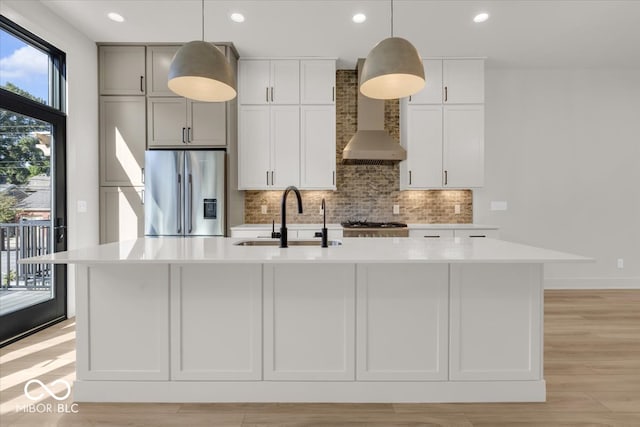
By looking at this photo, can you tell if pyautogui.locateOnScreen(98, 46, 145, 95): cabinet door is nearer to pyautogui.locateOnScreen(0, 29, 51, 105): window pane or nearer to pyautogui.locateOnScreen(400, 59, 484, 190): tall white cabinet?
pyautogui.locateOnScreen(0, 29, 51, 105): window pane

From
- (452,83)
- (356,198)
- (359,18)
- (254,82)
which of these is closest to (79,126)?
(254,82)

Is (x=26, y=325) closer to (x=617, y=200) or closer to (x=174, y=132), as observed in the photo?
(x=174, y=132)

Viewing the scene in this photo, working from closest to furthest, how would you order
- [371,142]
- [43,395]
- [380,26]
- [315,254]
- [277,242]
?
[315,254] < [43,395] < [277,242] < [380,26] < [371,142]

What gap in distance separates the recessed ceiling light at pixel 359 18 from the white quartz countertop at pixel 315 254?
2386 millimetres

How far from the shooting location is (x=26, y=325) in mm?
3256

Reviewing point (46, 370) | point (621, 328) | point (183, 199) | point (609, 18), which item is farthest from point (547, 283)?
point (46, 370)

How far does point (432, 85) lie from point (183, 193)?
3218 millimetres

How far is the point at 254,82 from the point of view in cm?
443

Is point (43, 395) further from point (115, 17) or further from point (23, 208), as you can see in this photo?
point (115, 17)

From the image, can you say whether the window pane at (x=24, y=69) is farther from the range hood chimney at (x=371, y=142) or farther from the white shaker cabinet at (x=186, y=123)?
the range hood chimney at (x=371, y=142)

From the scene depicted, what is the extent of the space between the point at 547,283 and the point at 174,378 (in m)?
4.83

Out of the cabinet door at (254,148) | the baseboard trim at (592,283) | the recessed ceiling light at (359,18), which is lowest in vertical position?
the baseboard trim at (592,283)

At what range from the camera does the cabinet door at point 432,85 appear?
442 cm

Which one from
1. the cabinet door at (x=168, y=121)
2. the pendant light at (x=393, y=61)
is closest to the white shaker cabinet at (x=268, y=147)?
the cabinet door at (x=168, y=121)
